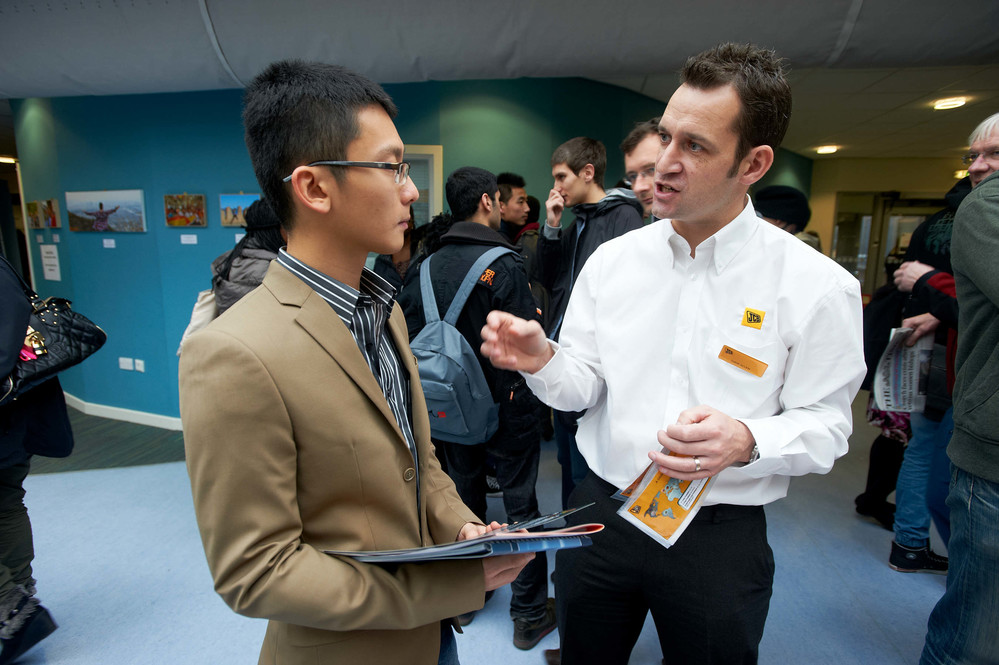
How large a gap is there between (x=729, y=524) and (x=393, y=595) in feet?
2.40

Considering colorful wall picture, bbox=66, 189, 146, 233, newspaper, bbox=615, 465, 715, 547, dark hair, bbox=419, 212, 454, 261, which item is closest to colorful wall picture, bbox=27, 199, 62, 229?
colorful wall picture, bbox=66, 189, 146, 233

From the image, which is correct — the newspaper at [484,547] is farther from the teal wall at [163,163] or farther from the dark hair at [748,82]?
the teal wall at [163,163]

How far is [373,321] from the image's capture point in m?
1.04

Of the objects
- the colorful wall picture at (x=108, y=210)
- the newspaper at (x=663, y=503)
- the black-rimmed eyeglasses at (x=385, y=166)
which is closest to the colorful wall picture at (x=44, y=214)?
the colorful wall picture at (x=108, y=210)

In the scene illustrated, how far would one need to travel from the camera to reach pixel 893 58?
2.86m

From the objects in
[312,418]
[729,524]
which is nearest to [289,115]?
[312,418]

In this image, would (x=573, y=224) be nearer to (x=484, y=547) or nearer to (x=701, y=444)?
(x=701, y=444)

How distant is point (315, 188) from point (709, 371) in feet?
2.86

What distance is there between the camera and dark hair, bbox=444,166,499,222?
7.74 ft

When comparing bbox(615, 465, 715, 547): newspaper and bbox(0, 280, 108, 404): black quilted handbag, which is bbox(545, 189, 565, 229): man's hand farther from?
bbox(0, 280, 108, 404): black quilted handbag

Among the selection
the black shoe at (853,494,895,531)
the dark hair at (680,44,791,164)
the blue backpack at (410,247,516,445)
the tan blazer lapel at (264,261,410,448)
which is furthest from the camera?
the black shoe at (853,494,895,531)

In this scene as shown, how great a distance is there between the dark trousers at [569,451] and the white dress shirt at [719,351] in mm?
1093

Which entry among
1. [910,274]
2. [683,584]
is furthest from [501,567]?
[910,274]

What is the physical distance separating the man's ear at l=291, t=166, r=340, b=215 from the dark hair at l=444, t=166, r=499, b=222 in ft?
4.93
